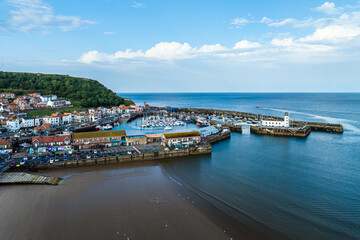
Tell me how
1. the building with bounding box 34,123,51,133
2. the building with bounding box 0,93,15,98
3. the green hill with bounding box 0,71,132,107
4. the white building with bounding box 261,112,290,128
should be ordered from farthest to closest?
the green hill with bounding box 0,71,132,107, the building with bounding box 0,93,15,98, the white building with bounding box 261,112,290,128, the building with bounding box 34,123,51,133

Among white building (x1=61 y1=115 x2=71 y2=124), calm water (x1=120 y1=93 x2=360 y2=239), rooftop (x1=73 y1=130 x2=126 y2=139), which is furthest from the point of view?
white building (x1=61 y1=115 x2=71 y2=124)

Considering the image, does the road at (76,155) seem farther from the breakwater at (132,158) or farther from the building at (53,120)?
the building at (53,120)

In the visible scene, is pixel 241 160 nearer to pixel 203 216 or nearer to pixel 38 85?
pixel 203 216

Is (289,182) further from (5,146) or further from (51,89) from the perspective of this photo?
(51,89)

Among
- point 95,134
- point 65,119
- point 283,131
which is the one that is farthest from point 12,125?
point 283,131

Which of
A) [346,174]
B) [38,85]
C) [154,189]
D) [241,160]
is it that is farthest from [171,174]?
[38,85]

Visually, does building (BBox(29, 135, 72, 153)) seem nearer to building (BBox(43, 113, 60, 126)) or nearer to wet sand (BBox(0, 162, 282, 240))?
wet sand (BBox(0, 162, 282, 240))

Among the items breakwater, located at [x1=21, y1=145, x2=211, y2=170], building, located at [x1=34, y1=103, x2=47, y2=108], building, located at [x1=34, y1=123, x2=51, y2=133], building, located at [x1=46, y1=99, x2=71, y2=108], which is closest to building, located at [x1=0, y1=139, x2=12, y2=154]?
breakwater, located at [x1=21, y1=145, x2=211, y2=170]
